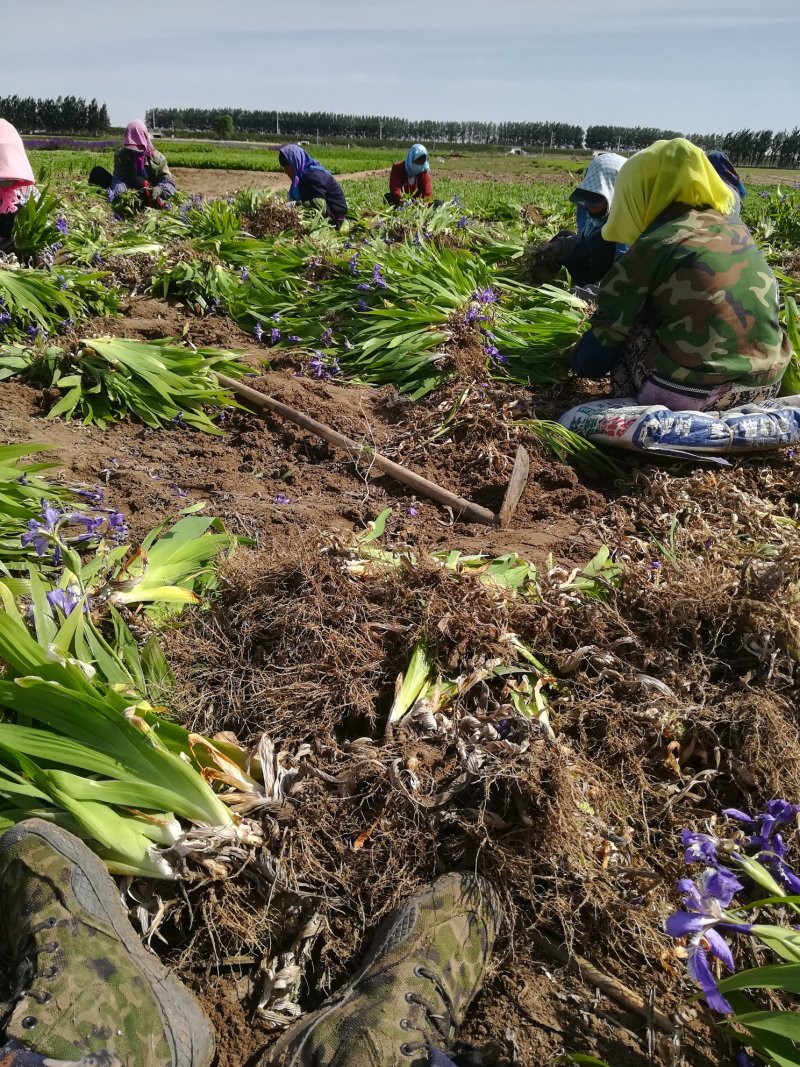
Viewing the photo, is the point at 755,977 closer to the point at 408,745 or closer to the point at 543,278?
the point at 408,745

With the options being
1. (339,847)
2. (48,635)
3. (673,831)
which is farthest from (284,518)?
(673,831)

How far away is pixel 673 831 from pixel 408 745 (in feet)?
1.95

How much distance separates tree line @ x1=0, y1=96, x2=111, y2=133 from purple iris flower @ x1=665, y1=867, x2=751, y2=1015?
48.9m

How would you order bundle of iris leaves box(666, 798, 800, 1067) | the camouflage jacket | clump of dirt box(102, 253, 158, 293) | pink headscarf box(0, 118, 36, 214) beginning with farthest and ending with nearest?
pink headscarf box(0, 118, 36, 214) < clump of dirt box(102, 253, 158, 293) < the camouflage jacket < bundle of iris leaves box(666, 798, 800, 1067)

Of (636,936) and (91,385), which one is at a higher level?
(91,385)

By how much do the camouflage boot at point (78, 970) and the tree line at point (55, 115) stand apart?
159ft

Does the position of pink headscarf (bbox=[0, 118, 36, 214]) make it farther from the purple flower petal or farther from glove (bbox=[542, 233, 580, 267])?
the purple flower petal

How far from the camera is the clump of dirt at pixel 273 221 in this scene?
6426 mm

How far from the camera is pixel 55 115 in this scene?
134ft

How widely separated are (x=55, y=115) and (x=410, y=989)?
5014 cm

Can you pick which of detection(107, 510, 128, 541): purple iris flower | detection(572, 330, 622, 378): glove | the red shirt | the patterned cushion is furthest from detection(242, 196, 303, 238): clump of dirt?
detection(107, 510, 128, 541): purple iris flower

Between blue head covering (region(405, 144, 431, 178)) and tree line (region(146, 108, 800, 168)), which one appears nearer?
blue head covering (region(405, 144, 431, 178))

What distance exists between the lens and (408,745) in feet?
5.24

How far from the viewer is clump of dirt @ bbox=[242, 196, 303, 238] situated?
6426mm
